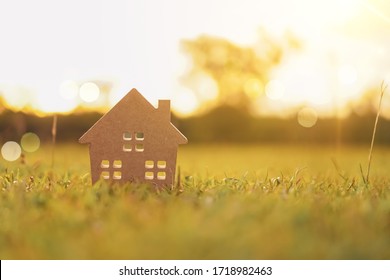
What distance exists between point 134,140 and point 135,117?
15cm

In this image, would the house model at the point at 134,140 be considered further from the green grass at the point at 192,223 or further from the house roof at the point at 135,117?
the green grass at the point at 192,223

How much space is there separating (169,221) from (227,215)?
0.85 ft

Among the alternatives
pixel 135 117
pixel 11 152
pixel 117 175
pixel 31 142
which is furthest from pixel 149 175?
pixel 31 142

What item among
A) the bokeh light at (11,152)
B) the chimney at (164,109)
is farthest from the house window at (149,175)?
the bokeh light at (11,152)

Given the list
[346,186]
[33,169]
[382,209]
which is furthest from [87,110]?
[382,209]

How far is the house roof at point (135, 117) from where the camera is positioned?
3.61m

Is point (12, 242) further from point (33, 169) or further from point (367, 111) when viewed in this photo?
point (367, 111)

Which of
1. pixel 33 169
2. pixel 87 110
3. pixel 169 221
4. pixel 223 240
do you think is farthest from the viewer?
pixel 87 110

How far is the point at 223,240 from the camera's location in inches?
85.1

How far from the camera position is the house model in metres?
3.62

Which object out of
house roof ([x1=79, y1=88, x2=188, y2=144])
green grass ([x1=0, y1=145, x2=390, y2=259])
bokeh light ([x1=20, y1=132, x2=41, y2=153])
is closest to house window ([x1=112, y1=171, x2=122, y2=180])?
green grass ([x1=0, y1=145, x2=390, y2=259])

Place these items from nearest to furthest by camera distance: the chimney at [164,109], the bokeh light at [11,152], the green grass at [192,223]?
the green grass at [192,223] < the chimney at [164,109] < the bokeh light at [11,152]

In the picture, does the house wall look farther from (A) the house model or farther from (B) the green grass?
(B) the green grass

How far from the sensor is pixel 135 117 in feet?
11.9
